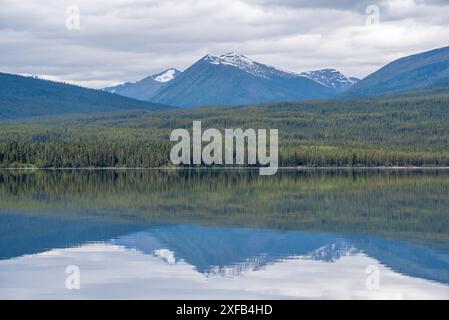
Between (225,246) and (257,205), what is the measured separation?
21.5 metres

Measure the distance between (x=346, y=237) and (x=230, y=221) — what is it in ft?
33.3

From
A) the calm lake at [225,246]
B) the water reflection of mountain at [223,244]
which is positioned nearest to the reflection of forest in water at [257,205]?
the calm lake at [225,246]

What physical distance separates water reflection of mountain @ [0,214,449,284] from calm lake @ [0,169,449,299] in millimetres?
50

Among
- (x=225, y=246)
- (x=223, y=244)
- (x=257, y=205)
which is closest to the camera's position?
(x=225, y=246)

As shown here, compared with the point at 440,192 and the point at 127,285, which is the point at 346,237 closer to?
the point at 127,285

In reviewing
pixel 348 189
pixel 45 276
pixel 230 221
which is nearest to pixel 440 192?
pixel 348 189

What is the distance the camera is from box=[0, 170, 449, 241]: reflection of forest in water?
49.0m

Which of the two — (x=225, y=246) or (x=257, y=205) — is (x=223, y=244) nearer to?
(x=225, y=246)

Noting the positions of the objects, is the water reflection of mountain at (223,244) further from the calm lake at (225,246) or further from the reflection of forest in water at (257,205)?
the reflection of forest in water at (257,205)

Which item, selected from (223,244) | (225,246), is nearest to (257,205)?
(223,244)

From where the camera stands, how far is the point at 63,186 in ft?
276

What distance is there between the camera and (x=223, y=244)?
134 ft
